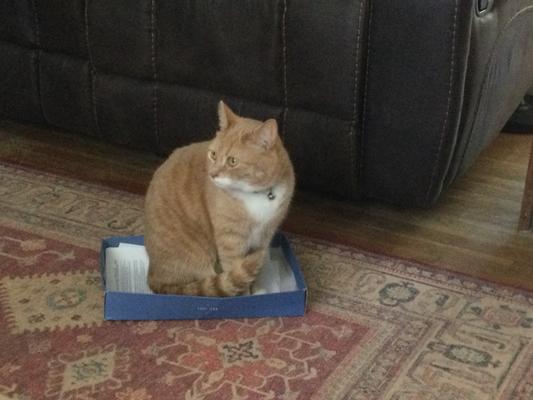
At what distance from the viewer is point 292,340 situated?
1.40 m

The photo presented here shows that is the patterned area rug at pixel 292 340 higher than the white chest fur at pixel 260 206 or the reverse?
the reverse

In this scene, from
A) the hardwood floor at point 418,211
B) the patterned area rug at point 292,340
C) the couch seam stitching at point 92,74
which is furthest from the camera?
the couch seam stitching at point 92,74

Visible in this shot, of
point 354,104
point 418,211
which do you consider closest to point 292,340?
point 354,104

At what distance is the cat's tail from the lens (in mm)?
1422

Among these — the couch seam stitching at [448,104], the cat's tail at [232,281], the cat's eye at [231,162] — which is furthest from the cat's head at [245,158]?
the couch seam stitching at [448,104]

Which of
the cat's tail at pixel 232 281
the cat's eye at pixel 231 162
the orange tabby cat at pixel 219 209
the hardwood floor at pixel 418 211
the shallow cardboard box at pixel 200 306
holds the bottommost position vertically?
the hardwood floor at pixel 418 211

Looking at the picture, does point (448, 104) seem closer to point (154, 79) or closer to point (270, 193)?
point (270, 193)

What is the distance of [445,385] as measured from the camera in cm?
130

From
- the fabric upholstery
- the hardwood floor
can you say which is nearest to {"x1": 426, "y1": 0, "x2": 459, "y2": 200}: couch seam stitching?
the fabric upholstery

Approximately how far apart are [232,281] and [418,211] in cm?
70

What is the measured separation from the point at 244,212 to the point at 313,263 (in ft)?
1.07

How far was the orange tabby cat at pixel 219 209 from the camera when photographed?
1.38 meters

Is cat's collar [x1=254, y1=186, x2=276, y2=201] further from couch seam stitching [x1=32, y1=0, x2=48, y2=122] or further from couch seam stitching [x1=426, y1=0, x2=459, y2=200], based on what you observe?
couch seam stitching [x1=32, y1=0, x2=48, y2=122]

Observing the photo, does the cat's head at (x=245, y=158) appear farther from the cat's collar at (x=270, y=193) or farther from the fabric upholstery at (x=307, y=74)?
the fabric upholstery at (x=307, y=74)
